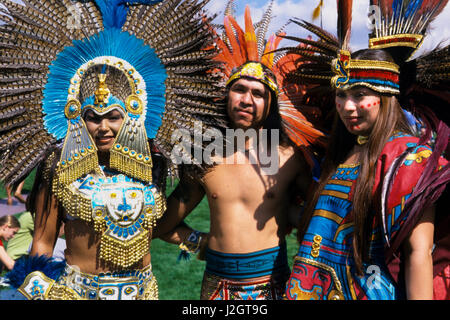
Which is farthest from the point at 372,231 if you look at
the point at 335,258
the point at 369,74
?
the point at 369,74

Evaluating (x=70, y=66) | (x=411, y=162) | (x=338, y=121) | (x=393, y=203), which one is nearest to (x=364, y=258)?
(x=393, y=203)

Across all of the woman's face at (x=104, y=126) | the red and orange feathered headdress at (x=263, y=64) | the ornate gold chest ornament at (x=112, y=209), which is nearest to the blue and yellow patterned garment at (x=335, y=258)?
the red and orange feathered headdress at (x=263, y=64)

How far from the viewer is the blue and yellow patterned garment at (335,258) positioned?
2.50m

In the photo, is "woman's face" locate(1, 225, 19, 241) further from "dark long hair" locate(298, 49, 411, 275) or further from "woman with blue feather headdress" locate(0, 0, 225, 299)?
"dark long hair" locate(298, 49, 411, 275)

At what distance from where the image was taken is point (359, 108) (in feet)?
8.50

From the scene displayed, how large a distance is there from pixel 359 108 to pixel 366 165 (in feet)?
1.00

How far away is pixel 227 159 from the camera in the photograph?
3.26 metres

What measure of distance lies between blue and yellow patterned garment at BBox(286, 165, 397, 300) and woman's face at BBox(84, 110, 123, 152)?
1232 mm

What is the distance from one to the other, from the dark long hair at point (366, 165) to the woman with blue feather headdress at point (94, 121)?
2.88ft

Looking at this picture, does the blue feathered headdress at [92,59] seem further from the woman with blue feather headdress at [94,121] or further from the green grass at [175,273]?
the green grass at [175,273]

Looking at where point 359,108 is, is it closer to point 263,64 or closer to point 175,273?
point 263,64

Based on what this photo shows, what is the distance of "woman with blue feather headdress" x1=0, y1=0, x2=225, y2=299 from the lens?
274 centimetres

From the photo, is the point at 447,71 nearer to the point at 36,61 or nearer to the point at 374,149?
the point at 374,149
